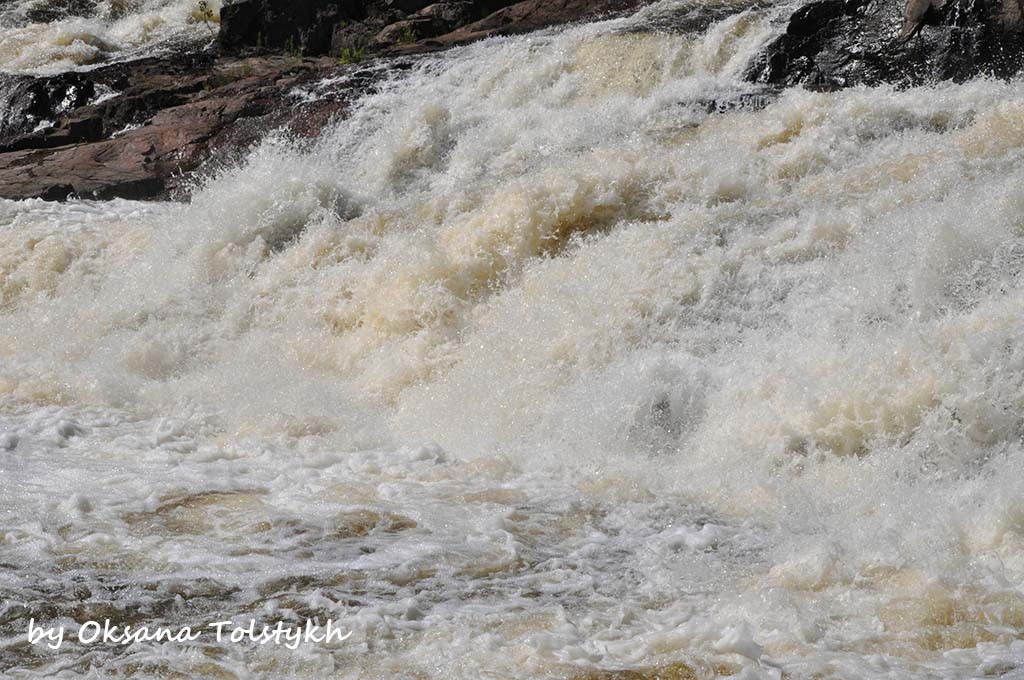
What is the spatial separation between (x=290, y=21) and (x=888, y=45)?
8.01 m

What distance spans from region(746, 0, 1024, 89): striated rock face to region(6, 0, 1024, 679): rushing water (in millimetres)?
448

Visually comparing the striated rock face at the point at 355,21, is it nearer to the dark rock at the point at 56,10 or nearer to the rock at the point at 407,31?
the rock at the point at 407,31

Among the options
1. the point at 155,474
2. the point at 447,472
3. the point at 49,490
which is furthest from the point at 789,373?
the point at 49,490

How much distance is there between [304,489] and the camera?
5.52 metres

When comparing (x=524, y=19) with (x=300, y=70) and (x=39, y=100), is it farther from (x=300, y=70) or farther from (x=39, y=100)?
(x=39, y=100)

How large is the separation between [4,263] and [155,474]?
4940mm

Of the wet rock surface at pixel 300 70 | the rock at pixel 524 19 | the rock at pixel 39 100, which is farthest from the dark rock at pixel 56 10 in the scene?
the rock at pixel 524 19

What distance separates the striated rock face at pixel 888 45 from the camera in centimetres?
926

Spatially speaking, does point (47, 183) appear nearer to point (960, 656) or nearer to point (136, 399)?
point (136, 399)

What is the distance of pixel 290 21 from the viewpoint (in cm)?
1488

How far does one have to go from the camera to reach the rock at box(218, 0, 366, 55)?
14867mm

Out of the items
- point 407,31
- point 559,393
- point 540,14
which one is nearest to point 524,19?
point 540,14

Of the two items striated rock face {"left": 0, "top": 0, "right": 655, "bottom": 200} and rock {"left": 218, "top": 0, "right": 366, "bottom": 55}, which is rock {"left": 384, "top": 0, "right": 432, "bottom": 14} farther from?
rock {"left": 218, "top": 0, "right": 366, "bottom": 55}

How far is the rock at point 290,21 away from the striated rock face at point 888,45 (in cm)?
653
